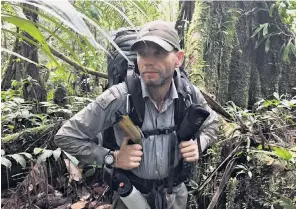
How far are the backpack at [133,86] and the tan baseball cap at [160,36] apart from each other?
0.22 m

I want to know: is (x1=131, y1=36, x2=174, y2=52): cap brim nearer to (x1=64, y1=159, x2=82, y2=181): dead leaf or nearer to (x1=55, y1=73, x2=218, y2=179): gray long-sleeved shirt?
(x1=55, y1=73, x2=218, y2=179): gray long-sleeved shirt

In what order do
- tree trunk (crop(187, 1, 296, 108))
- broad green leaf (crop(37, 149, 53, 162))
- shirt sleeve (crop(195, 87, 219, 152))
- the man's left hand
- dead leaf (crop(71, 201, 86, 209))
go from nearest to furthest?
the man's left hand < shirt sleeve (crop(195, 87, 219, 152)) < broad green leaf (crop(37, 149, 53, 162)) < dead leaf (crop(71, 201, 86, 209)) < tree trunk (crop(187, 1, 296, 108))

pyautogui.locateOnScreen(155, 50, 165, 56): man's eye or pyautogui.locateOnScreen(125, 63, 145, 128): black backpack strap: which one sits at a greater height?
pyautogui.locateOnScreen(155, 50, 165, 56): man's eye

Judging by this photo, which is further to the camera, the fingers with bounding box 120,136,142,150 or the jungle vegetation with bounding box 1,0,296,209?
the jungle vegetation with bounding box 1,0,296,209

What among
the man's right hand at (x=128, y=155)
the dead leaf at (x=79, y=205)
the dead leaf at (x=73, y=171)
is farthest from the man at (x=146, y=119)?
the dead leaf at (x=73, y=171)

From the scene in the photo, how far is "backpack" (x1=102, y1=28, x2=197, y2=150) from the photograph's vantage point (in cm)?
263

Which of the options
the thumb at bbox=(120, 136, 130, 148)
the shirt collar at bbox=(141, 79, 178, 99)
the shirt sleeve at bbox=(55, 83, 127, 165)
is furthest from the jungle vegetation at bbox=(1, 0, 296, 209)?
the thumb at bbox=(120, 136, 130, 148)

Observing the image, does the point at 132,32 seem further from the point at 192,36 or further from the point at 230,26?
the point at 230,26

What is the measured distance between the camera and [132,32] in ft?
10.6

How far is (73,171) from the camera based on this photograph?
13.9 ft

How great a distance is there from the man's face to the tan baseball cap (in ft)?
0.11

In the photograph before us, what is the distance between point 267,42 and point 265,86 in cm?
75

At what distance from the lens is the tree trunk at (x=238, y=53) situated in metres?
5.41

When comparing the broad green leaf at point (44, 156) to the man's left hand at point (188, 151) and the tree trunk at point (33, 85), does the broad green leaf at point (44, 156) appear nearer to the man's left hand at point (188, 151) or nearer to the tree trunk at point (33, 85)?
the man's left hand at point (188, 151)
